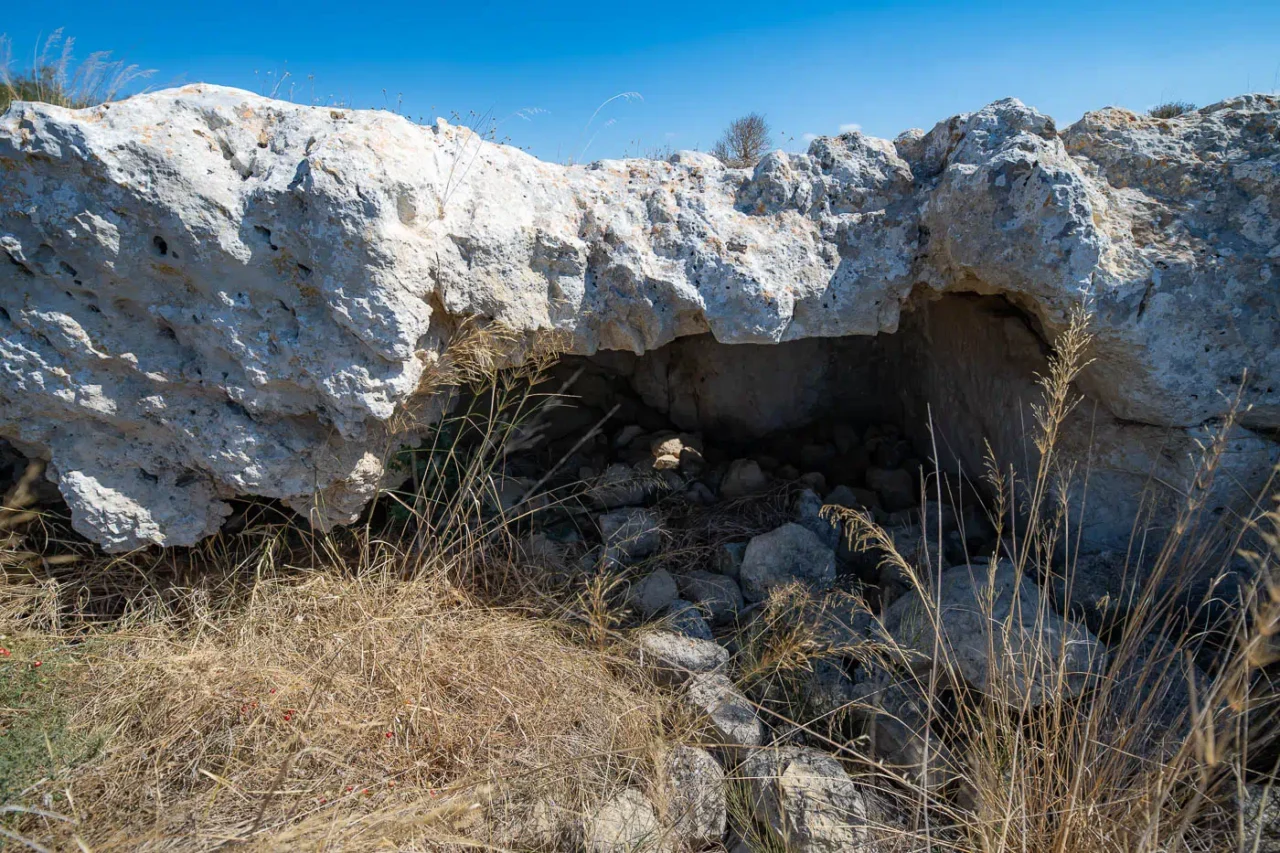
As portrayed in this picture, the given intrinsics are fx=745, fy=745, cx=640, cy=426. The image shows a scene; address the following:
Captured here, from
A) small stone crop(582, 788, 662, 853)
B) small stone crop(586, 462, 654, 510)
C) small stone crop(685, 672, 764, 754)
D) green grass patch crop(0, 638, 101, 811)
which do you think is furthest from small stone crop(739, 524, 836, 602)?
green grass patch crop(0, 638, 101, 811)

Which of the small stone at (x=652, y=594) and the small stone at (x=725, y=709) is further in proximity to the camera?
the small stone at (x=652, y=594)

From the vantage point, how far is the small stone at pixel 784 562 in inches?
106

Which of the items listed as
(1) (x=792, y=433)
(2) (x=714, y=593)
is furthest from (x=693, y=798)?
(1) (x=792, y=433)

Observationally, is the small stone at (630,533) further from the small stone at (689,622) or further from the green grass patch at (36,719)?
the green grass patch at (36,719)

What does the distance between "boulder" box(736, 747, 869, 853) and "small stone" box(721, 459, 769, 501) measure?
54.6 inches

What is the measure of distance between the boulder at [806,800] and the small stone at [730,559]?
84 centimetres

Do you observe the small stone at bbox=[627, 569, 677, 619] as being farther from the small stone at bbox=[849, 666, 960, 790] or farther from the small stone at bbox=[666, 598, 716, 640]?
the small stone at bbox=[849, 666, 960, 790]

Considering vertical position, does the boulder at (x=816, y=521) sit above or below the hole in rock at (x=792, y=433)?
below

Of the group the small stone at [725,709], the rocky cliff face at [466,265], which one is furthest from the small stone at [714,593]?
the rocky cliff face at [466,265]

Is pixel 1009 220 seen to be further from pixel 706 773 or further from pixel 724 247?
pixel 706 773

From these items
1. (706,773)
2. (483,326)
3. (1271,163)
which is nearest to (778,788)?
(706,773)

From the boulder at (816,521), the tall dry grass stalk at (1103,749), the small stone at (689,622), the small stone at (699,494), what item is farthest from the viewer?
the small stone at (699,494)

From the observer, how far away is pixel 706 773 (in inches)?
79.1

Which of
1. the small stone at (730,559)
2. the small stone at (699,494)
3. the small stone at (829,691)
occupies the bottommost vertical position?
the small stone at (829,691)
